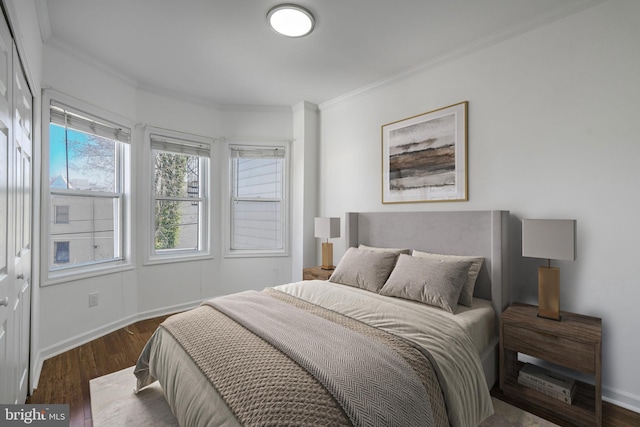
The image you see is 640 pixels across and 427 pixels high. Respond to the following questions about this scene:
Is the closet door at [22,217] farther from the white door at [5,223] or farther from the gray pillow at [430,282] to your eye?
the gray pillow at [430,282]

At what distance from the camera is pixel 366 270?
2.72 metres

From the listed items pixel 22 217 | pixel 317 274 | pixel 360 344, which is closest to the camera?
pixel 360 344

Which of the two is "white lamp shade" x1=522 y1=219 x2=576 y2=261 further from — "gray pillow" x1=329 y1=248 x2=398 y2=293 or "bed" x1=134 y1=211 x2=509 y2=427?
"gray pillow" x1=329 y1=248 x2=398 y2=293

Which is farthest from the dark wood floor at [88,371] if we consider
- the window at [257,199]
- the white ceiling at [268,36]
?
the white ceiling at [268,36]

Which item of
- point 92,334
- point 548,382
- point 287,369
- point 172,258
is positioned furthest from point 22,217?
point 548,382

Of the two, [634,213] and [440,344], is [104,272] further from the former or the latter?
[634,213]

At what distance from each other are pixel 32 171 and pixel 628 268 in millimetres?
4075

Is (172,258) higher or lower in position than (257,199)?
lower

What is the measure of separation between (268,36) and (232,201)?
2212 mm

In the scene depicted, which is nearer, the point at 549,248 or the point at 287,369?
the point at 287,369

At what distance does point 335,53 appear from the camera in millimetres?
2779

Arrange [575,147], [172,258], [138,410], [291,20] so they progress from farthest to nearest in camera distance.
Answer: [172,258]
[291,20]
[575,147]
[138,410]

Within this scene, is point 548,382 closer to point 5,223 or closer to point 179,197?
point 5,223

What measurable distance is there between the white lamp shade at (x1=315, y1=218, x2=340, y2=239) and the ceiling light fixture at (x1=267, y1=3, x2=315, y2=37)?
187cm
